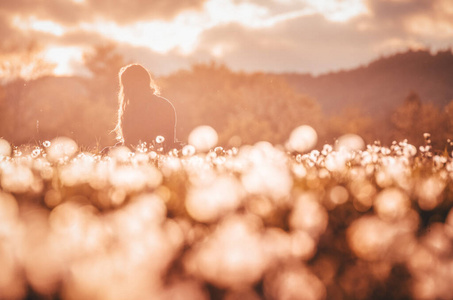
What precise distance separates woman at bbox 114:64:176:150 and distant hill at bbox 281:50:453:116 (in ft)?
175

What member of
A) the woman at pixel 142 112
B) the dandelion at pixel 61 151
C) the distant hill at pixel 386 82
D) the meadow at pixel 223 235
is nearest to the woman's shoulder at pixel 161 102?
the woman at pixel 142 112

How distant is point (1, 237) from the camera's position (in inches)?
90.4

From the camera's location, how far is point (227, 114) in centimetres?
3794

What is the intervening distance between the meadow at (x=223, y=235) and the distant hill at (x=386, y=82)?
190 ft

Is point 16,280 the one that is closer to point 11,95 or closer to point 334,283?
point 334,283

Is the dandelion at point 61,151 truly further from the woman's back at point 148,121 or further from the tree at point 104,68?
the tree at point 104,68

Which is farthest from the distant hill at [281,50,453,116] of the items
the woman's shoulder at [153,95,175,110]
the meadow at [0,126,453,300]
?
the meadow at [0,126,453,300]

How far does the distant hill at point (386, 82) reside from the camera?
62.9 meters

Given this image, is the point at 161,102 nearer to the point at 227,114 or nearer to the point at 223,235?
the point at 223,235

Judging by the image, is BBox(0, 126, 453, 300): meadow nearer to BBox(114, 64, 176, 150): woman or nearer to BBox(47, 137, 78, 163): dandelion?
BBox(47, 137, 78, 163): dandelion

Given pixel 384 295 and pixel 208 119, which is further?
pixel 208 119

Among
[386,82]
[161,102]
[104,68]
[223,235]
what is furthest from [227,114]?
[386,82]

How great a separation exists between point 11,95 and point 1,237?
3847cm

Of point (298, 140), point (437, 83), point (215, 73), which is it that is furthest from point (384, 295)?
point (437, 83)
